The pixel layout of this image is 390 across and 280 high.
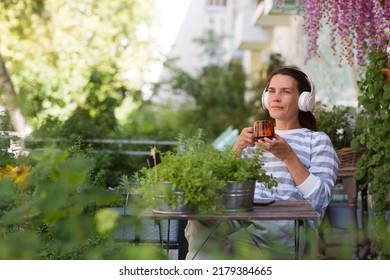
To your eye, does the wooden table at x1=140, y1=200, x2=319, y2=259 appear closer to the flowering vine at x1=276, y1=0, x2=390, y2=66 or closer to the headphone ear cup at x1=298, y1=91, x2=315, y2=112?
the headphone ear cup at x1=298, y1=91, x2=315, y2=112

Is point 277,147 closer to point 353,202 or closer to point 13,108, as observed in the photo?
point 13,108

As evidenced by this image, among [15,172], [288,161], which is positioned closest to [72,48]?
[288,161]

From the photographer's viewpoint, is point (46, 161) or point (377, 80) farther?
point (377, 80)

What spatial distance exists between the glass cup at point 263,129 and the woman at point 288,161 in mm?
22

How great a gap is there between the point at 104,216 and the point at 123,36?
14.7 meters

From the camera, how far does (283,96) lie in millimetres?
3270

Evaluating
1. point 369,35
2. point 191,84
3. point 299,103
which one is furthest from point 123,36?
point 299,103

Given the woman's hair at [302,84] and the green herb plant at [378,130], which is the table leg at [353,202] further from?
the woman's hair at [302,84]

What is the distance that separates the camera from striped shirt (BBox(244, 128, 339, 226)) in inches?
115

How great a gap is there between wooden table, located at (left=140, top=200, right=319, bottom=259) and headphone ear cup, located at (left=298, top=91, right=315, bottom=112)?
0.64m

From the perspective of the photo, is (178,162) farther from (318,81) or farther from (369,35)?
(318,81)

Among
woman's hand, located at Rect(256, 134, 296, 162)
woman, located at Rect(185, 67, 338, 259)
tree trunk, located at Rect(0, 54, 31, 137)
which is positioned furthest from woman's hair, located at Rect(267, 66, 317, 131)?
tree trunk, located at Rect(0, 54, 31, 137)

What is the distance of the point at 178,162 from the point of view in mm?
2307
